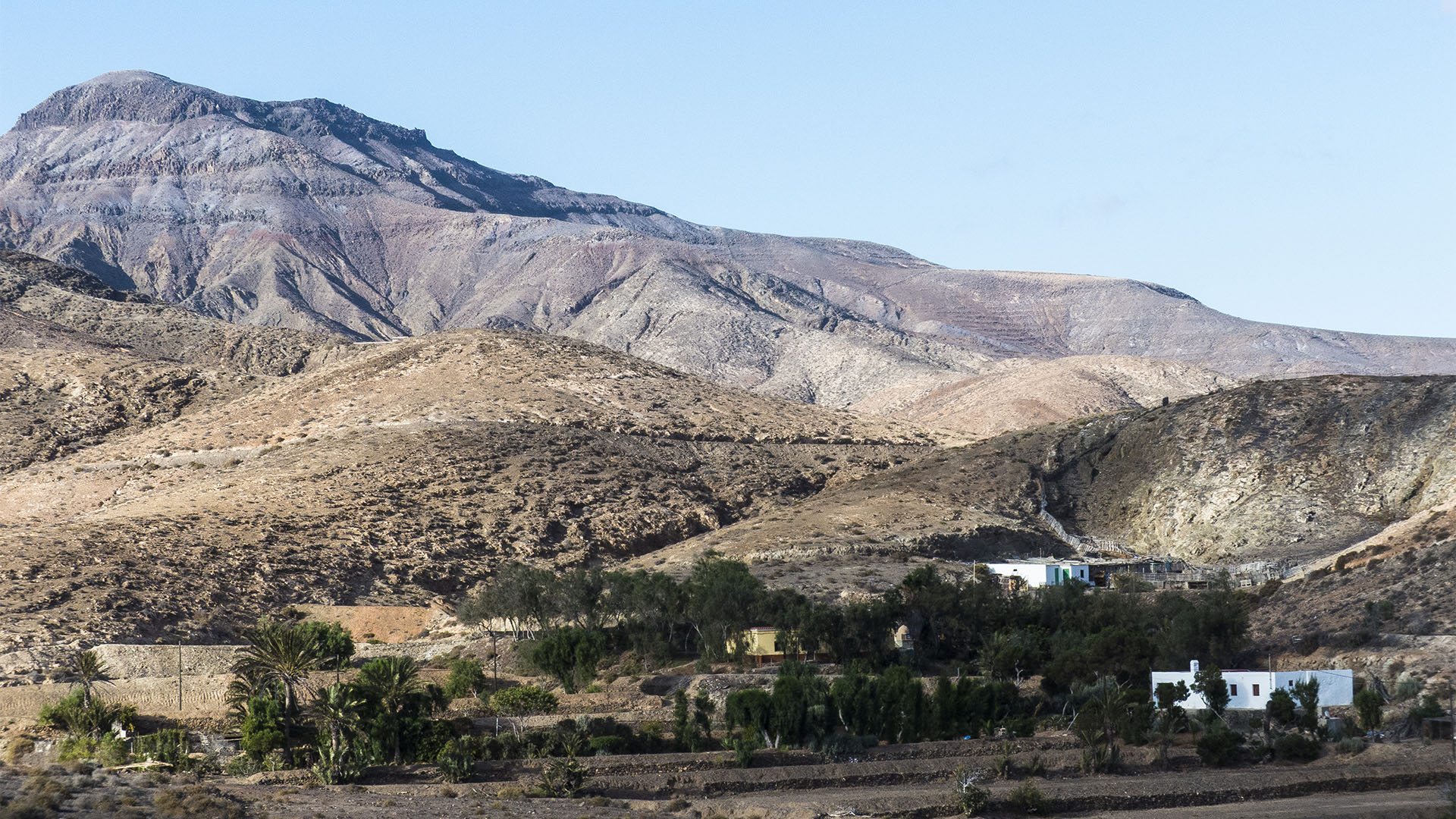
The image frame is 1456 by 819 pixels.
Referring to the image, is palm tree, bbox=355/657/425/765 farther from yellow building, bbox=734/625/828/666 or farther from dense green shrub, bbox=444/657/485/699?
yellow building, bbox=734/625/828/666

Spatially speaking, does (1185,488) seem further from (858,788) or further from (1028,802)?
(1028,802)

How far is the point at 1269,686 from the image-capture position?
44344 mm

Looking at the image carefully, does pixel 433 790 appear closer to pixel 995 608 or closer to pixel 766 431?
pixel 995 608

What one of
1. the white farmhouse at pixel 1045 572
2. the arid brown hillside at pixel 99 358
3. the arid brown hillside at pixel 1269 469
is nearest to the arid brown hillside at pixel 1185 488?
the arid brown hillside at pixel 1269 469

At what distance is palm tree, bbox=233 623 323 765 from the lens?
37.2 m

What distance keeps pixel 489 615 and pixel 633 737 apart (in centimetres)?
1457

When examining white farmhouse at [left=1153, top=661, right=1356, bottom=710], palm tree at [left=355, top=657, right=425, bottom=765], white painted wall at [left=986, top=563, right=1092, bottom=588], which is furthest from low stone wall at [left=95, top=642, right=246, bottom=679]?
white painted wall at [left=986, top=563, right=1092, bottom=588]

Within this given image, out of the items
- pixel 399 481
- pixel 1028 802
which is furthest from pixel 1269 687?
pixel 399 481

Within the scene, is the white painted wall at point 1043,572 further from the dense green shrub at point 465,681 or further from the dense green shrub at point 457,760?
the dense green shrub at point 457,760

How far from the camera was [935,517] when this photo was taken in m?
72.1

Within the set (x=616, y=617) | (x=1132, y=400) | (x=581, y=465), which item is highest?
(x=1132, y=400)

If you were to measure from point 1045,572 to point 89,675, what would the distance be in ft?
111

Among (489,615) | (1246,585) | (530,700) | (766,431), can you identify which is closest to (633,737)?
(530,700)

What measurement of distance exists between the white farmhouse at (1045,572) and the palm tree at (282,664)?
29563 millimetres
